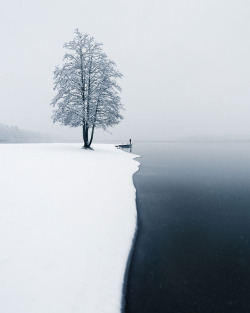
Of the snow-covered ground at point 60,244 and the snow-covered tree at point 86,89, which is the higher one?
the snow-covered tree at point 86,89

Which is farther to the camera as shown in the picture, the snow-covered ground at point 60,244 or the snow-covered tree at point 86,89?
the snow-covered tree at point 86,89

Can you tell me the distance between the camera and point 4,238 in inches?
205

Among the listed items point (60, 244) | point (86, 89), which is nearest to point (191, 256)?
point (60, 244)

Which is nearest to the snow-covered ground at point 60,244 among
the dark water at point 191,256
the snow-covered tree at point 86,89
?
the dark water at point 191,256

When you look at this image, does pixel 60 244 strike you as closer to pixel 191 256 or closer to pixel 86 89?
pixel 191 256

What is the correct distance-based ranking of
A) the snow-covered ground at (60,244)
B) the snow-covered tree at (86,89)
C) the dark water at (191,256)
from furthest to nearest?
the snow-covered tree at (86,89) → the dark water at (191,256) → the snow-covered ground at (60,244)

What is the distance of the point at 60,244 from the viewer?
17.8 ft

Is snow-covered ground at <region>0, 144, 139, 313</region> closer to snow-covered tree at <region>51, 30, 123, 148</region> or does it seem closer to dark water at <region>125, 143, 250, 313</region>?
dark water at <region>125, 143, 250, 313</region>

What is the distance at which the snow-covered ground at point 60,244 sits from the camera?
4004mm

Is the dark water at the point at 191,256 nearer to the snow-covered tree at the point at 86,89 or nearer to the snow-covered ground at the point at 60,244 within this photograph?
the snow-covered ground at the point at 60,244

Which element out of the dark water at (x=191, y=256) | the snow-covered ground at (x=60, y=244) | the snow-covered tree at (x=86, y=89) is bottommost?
the dark water at (x=191, y=256)

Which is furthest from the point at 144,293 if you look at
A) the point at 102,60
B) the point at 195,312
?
the point at 102,60

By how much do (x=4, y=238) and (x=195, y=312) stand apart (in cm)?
463

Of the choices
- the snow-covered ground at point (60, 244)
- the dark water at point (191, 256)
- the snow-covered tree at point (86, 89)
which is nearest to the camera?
the snow-covered ground at point (60, 244)
